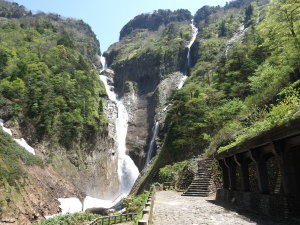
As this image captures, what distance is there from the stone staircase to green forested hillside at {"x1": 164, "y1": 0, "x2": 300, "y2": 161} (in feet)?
4.32

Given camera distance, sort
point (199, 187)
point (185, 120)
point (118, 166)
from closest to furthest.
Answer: point (199, 187)
point (185, 120)
point (118, 166)

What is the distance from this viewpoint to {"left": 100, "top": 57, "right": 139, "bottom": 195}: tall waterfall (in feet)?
179

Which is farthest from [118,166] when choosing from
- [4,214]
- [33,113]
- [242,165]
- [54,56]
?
[242,165]

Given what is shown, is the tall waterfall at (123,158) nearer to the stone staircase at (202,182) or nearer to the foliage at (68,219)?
the foliage at (68,219)

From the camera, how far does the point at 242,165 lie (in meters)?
12.9

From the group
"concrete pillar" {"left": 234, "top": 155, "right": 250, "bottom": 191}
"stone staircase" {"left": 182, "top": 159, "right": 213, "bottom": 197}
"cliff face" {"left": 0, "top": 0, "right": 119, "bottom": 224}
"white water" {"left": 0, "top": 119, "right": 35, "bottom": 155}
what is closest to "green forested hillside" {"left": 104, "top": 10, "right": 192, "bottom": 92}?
"cliff face" {"left": 0, "top": 0, "right": 119, "bottom": 224}

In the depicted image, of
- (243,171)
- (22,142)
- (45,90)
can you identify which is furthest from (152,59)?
(243,171)

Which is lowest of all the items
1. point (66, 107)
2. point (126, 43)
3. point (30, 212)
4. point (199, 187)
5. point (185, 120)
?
point (30, 212)

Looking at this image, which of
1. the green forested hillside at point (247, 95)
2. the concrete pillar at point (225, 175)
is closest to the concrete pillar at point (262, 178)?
the green forested hillside at point (247, 95)

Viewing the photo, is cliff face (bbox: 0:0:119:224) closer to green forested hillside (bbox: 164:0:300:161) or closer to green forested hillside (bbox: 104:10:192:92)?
green forested hillside (bbox: 164:0:300:161)

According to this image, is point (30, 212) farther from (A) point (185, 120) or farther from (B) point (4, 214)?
(A) point (185, 120)

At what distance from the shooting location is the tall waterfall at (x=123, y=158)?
54.7 meters

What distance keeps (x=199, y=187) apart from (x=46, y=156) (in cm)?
2531

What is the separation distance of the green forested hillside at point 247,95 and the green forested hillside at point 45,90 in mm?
15716
